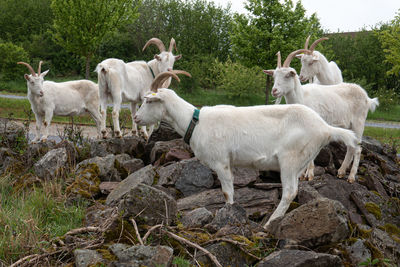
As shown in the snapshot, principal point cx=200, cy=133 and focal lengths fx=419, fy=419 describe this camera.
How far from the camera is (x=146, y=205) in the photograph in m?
4.70

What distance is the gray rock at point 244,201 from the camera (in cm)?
595

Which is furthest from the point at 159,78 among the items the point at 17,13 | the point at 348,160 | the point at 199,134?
the point at 17,13

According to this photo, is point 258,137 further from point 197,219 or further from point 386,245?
point 386,245

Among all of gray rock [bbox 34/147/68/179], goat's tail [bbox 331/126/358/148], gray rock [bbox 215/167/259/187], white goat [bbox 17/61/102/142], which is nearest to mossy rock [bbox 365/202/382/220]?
goat's tail [bbox 331/126/358/148]

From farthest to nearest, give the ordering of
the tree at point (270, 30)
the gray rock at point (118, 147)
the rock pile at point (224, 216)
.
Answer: the tree at point (270, 30)
the gray rock at point (118, 147)
the rock pile at point (224, 216)

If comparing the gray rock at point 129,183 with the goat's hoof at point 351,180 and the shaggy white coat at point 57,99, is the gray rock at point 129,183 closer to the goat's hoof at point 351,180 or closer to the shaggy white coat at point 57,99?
the goat's hoof at point 351,180

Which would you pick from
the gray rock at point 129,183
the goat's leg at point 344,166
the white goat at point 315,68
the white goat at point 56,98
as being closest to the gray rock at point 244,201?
the gray rock at point 129,183

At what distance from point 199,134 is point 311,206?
5.89 ft

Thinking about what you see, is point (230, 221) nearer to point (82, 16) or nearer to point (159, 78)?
point (159, 78)

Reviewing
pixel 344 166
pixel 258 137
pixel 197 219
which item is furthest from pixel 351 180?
pixel 197 219

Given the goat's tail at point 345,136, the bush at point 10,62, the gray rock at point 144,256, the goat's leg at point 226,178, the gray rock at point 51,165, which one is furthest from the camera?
the bush at point 10,62

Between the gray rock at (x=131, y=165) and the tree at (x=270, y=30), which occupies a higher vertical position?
Answer: the tree at (x=270, y=30)

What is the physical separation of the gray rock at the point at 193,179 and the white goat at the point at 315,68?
3.50 metres

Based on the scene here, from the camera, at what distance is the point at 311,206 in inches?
181
